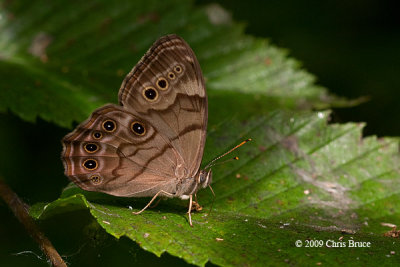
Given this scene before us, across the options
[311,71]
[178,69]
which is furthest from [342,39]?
[178,69]

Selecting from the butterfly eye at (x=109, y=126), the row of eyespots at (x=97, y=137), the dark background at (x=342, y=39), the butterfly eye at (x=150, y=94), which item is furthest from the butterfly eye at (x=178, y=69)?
the dark background at (x=342, y=39)

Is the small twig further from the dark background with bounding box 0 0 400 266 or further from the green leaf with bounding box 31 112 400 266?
the dark background with bounding box 0 0 400 266

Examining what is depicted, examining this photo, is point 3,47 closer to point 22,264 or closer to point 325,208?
point 22,264

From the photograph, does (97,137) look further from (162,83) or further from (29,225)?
(29,225)

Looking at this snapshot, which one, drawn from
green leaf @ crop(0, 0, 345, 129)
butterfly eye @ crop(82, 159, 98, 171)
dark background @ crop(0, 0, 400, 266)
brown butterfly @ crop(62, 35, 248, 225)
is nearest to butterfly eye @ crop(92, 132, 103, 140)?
brown butterfly @ crop(62, 35, 248, 225)

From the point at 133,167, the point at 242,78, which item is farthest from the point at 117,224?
the point at 242,78

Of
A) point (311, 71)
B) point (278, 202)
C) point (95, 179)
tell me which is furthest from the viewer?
point (311, 71)
